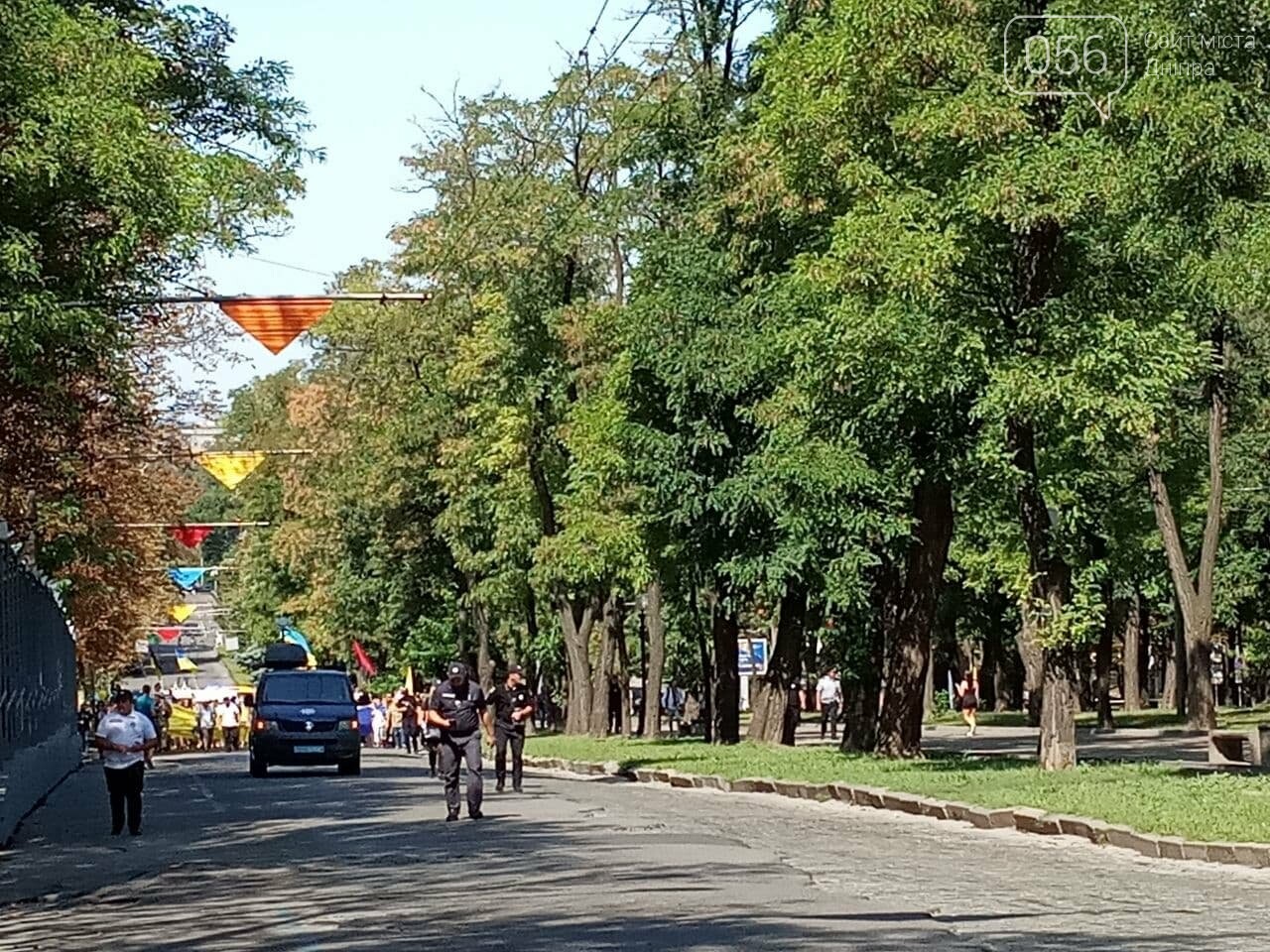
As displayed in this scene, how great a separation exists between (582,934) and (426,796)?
1873 cm

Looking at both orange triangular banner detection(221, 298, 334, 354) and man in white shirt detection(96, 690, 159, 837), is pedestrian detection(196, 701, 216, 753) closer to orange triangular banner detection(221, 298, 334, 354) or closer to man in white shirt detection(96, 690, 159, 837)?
man in white shirt detection(96, 690, 159, 837)

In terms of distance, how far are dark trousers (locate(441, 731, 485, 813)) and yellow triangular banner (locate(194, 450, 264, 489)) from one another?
23.5 m

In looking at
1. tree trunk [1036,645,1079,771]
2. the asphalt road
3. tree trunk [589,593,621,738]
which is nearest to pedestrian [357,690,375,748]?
tree trunk [589,593,621,738]

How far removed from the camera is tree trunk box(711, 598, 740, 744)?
150 feet

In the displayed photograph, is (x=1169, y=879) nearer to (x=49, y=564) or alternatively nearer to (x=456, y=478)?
(x=49, y=564)

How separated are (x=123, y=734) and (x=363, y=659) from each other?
62.7 metres

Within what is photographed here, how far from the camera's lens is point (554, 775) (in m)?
43.6

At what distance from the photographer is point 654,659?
55.5 meters

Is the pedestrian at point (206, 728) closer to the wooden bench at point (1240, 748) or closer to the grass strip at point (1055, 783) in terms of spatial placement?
the grass strip at point (1055, 783)

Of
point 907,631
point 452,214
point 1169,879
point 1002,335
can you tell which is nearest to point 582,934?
point 1169,879

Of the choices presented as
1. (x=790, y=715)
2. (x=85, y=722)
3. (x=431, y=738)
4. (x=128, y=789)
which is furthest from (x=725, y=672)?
(x=85, y=722)

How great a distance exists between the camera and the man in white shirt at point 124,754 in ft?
81.3

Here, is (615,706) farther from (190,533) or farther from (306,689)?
(306,689)

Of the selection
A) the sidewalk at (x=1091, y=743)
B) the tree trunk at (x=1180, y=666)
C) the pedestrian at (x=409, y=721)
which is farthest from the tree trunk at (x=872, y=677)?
the tree trunk at (x=1180, y=666)
